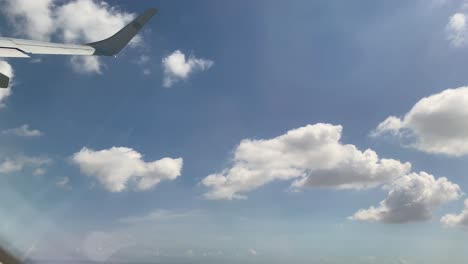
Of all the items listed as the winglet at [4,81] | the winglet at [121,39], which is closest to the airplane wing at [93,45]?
the winglet at [121,39]

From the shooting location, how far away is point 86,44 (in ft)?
76.1

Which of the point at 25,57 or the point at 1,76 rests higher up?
the point at 25,57

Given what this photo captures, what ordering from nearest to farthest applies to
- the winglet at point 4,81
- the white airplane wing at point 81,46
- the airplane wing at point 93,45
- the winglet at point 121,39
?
the winglet at point 4,81
the white airplane wing at point 81,46
the airplane wing at point 93,45
the winglet at point 121,39

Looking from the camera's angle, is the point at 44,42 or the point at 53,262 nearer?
the point at 53,262

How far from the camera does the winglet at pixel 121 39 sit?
22125mm

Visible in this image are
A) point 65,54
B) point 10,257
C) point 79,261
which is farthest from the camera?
point 65,54

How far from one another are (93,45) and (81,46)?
108cm

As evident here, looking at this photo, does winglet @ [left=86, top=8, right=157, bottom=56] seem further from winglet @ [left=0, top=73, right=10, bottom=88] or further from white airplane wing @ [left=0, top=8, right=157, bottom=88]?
winglet @ [left=0, top=73, right=10, bottom=88]

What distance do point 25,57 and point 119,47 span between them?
24.4 ft

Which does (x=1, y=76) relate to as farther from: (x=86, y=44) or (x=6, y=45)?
(x=86, y=44)

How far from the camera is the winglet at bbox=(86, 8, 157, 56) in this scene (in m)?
22.1

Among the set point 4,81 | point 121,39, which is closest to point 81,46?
point 121,39

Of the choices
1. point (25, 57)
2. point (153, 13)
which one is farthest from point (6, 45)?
point (153, 13)

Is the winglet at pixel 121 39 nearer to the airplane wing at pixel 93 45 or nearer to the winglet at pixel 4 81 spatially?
the airplane wing at pixel 93 45
